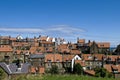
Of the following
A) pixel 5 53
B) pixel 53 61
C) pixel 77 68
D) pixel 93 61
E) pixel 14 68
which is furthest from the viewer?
pixel 5 53

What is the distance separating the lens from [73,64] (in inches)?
2682

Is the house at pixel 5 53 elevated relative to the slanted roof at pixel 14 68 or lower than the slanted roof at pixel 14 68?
elevated

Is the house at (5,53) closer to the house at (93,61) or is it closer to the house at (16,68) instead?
the house at (93,61)

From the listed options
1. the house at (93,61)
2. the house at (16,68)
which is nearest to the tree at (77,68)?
the house at (93,61)

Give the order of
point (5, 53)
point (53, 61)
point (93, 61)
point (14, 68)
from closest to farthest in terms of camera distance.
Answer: point (14, 68), point (53, 61), point (93, 61), point (5, 53)

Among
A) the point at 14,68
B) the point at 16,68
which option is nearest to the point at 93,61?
the point at 16,68

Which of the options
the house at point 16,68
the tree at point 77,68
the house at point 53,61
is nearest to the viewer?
the house at point 16,68

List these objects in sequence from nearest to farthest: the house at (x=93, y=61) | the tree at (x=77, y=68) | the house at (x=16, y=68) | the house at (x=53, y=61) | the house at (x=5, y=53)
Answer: the house at (x=16, y=68)
the tree at (x=77, y=68)
the house at (x=53, y=61)
the house at (x=93, y=61)
the house at (x=5, y=53)

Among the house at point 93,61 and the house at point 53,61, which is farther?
the house at point 93,61

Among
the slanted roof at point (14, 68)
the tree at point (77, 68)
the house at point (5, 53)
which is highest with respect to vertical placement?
the house at point (5, 53)

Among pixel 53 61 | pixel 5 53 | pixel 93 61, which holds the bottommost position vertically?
pixel 93 61

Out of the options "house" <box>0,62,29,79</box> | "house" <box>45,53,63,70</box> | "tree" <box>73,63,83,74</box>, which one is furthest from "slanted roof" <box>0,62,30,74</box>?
"house" <box>45,53,63,70</box>

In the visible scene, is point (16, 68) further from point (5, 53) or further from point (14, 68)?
point (5, 53)

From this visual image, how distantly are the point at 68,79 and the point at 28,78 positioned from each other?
12.0ft
